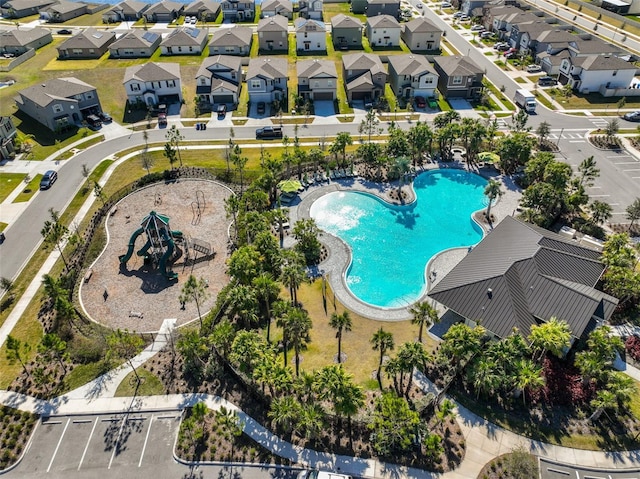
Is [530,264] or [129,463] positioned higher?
[530,264]

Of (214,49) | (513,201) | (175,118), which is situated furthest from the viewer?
(214,49)

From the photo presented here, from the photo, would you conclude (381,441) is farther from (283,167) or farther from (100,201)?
(100,201)

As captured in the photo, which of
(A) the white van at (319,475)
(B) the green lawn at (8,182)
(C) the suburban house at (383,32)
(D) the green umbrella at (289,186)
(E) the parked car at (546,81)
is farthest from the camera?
(C) the suburban house at (383,32)

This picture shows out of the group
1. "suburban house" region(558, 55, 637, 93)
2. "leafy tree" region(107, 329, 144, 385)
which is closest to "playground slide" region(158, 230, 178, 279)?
"leafy tree" region(107, 329, 144, 385)

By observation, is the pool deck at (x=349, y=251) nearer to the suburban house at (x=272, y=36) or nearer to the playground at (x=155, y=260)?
the playground at (x=155, y=260)

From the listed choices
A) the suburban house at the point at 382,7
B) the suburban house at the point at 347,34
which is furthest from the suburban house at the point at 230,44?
the suburban house at the point at 382,7

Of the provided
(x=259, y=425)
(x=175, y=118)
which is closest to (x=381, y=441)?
(x=259, y=425)

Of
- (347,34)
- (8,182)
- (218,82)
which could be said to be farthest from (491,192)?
(347,34)

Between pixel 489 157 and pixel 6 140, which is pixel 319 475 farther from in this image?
A: pixel 6 140
